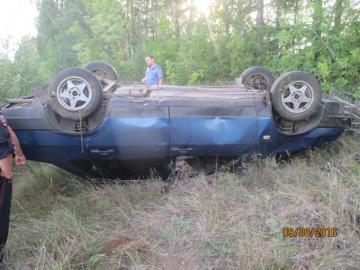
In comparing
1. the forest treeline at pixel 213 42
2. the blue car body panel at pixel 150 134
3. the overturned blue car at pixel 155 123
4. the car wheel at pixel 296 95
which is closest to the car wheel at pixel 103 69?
the forest treeline at pixel 213 42

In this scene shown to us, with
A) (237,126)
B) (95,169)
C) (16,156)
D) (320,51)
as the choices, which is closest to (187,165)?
(237,126)

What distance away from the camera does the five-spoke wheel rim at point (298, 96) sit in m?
4.28

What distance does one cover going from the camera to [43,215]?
3877 millimetres

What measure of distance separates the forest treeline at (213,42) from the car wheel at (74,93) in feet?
11.3

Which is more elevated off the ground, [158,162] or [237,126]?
[237,126]

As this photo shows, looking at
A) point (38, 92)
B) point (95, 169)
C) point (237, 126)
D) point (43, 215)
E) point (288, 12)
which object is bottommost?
point (43, 215)

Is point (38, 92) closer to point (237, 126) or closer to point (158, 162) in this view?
point (158, 162)

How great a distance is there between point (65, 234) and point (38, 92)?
5.84ft

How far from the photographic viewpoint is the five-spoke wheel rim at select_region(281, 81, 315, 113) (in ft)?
14.0

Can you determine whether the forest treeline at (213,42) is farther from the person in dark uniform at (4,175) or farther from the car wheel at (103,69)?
the person in dark uniform at (4,175)

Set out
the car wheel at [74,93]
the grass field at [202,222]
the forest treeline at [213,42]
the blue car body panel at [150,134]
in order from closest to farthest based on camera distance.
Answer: the grass field at [202,222], the car wheel at [74,93], the blue car body panel at [150,134], the forest treeline at [213,42]

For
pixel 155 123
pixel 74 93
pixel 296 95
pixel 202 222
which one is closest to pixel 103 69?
pixel 74 93

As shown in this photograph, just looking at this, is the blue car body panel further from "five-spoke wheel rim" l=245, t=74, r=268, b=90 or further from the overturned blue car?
"five-spoke wheel rim" l=245, t=74, r=268, b=90

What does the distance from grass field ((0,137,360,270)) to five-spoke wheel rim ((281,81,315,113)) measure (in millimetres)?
615
